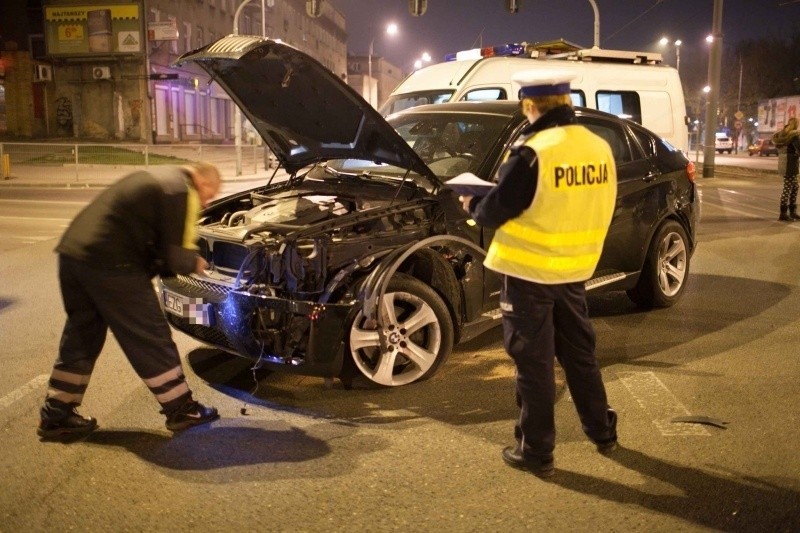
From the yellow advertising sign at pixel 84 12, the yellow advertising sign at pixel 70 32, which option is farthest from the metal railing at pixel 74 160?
the yellow advertising sign at pixel 70 32

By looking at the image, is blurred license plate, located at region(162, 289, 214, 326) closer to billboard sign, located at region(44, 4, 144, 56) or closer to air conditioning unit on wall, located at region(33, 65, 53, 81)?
billboard sign, located at region(44, 4, 144, 56)

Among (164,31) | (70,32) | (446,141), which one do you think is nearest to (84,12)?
(70,32)

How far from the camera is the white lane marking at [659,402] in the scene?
423cm

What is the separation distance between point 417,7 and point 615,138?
15.6 metres

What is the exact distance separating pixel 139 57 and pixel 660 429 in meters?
37.2

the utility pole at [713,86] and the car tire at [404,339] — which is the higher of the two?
the utility pole at [713,86]

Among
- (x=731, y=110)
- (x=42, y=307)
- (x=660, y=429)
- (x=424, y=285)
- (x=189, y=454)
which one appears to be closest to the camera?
(x=189, y=454)

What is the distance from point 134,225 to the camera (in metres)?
3.89

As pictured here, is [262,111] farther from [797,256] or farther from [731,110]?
[731,110]

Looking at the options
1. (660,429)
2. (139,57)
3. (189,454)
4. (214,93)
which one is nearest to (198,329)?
(189,454)

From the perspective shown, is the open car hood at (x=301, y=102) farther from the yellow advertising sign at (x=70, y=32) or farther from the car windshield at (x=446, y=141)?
the yellow advertising sign at (x=70, y=32)

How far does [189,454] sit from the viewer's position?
394 cm

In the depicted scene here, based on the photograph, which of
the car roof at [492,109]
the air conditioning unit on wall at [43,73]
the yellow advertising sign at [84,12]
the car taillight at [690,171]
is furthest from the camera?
the air conditioning unit on wall at [43,73]

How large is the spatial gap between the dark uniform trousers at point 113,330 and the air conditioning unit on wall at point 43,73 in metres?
38.0
